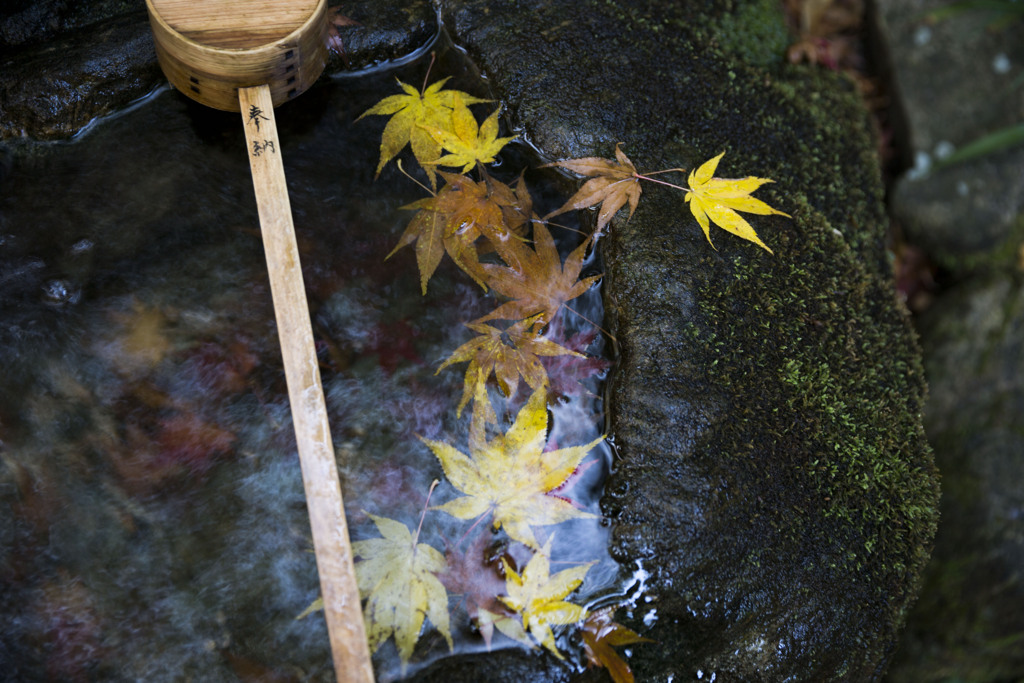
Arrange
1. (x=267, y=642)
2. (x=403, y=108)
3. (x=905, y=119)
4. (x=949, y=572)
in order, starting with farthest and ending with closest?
(x=905, y=119) → (x=949, y=572) → (x=403, y=108) → (x=267, y=642)

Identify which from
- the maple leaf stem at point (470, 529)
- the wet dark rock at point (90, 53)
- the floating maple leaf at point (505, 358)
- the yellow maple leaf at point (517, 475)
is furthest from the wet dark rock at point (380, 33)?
the maple leaf stem at point (470, 529)

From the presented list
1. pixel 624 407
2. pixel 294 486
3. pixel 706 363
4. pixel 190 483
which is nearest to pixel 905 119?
pixel 706 363

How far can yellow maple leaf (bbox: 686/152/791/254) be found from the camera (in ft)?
6.76

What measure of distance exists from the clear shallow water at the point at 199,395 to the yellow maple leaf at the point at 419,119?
0.06m

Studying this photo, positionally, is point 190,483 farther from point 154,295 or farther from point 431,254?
point 431,254

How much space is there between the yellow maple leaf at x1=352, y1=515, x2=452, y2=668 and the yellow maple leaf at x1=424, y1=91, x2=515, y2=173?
3.88 feet

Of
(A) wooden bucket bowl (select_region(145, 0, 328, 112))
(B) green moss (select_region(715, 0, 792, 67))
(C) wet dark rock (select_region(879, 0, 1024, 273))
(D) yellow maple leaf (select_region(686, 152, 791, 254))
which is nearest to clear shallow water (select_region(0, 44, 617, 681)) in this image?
(A) wooden bucket bowl (select_region(145, 0, 328, 112))

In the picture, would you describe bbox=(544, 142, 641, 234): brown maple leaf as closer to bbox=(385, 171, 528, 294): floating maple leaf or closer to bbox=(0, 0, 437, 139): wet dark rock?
bbox=(385, 171, 528, 294): floating maple leaf

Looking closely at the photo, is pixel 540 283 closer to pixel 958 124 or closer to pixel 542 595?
pixel 542 595

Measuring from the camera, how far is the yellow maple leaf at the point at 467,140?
2.15m

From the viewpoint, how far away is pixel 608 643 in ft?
5.92

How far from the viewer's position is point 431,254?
2070mm

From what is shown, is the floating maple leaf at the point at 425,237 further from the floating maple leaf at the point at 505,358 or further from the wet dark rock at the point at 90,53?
the wet dark rock at the point at 90,53

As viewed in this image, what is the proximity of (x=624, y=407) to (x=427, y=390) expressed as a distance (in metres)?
0.61
